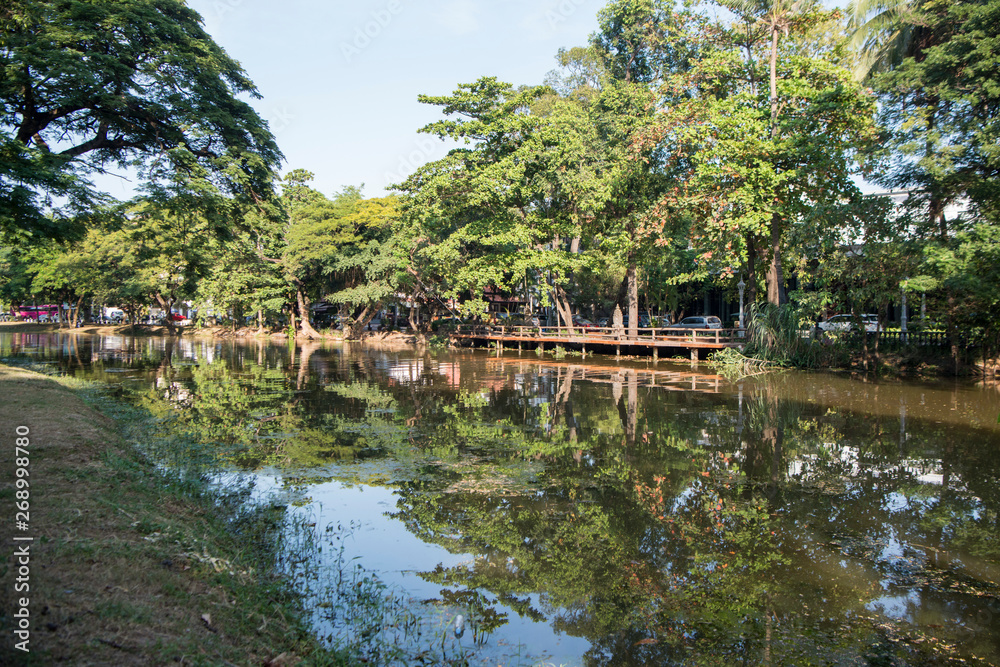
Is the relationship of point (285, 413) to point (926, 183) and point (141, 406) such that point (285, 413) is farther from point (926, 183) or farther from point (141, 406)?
point (926, 183)

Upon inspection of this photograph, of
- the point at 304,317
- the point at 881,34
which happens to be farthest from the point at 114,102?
the point at 304,317

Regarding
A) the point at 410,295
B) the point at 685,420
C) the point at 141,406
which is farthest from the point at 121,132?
the point at 410,295

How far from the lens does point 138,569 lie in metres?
4.41

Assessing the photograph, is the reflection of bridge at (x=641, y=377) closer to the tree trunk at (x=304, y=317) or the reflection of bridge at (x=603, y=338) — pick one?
the reflection of bridge at (x=603, y=338)

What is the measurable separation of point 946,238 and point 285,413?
1794 centimetres

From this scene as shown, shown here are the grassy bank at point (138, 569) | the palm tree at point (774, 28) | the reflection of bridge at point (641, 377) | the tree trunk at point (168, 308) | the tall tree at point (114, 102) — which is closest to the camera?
the grassy bank at point (138, 569)

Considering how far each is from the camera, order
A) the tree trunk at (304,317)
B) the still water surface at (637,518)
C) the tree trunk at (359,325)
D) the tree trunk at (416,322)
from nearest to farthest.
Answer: the still water surface at (637,518) < the tree trunk at (416,322) < the tree trunk at (359,325) < the tree trunk at (304,317)

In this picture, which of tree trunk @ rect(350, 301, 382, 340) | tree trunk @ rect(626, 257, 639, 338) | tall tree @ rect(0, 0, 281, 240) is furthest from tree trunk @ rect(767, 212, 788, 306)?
tree trunk @ rect(350, 301, 382, 340)

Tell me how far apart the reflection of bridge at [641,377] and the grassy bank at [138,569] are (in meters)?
14.1

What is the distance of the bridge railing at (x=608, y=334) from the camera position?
25.0m

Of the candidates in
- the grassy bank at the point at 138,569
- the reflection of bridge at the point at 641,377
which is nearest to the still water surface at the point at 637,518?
the grassy bank at the point at 138,569

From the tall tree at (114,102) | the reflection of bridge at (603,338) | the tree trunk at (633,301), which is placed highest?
the tall tree at (114,102)

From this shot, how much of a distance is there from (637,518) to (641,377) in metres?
14.5

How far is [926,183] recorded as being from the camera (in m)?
17.8
